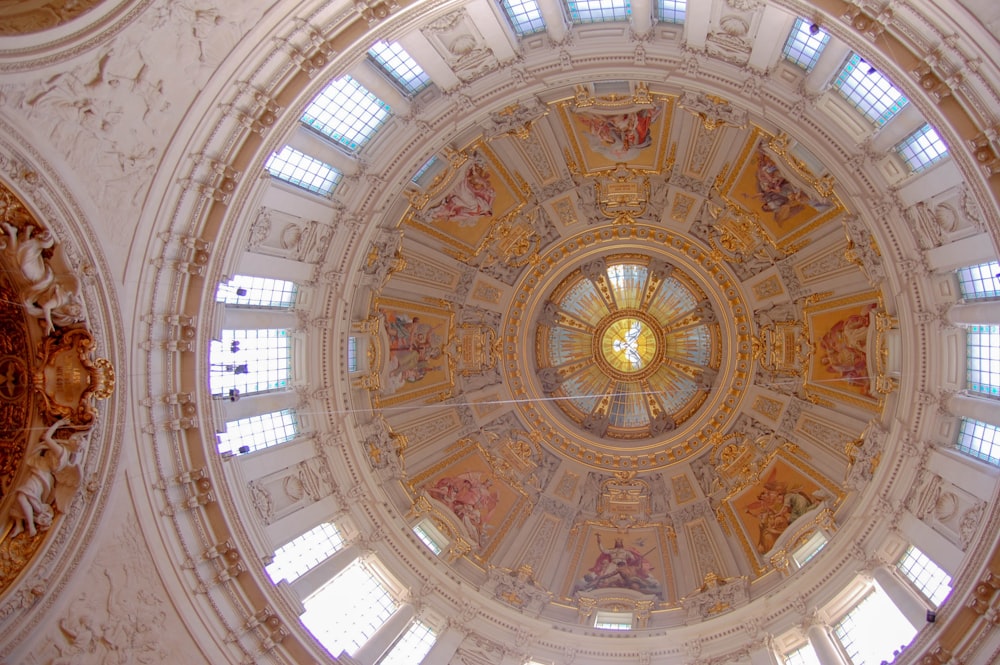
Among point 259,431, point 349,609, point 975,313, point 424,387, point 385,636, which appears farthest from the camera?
point 424,387

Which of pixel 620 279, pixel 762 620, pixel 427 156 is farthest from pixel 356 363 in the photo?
pixel 762 620

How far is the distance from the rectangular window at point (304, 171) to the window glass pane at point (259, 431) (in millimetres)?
7244

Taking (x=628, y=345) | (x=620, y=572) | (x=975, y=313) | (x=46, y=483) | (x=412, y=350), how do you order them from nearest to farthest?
(x=46, y=483) < (x=975, y=313) < (x=620, y=572) < (x=412, y=350) < (x=628, y=345)

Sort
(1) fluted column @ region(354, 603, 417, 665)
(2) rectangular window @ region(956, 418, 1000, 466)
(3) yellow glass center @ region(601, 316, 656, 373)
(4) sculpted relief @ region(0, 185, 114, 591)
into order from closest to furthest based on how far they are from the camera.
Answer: (4) sculpted relief @ region(0, 185, 114, 591)
(2) rectangular window @ region(956, 418, 1000, 466)
(1) fluted column @ region(354, 603, 417, 665)
(3) yellow glass center @ region(601, 316, 656, 373)

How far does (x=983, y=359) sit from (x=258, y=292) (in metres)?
21.1

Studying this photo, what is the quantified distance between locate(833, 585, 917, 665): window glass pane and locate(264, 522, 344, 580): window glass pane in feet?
51.9

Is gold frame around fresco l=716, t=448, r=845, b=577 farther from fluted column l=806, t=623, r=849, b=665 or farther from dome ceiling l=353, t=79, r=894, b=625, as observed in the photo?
fluted column l=806, t=623, r=849, b=665

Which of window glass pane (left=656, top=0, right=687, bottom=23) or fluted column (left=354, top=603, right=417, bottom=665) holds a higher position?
window glass pane (left=656, top=0, right=687, bottom=23)

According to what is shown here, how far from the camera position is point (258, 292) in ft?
69.2

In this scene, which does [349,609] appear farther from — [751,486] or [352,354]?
[751,486]

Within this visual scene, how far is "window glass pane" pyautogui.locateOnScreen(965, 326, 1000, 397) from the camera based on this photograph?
18562mm

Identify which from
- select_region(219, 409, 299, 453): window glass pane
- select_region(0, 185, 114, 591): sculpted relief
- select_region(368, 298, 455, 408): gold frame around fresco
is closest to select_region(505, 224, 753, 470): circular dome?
select_region(368, 298, 455, 408): gold frame around fresco

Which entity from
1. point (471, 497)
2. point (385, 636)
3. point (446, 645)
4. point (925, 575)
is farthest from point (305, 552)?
point (925, 575)

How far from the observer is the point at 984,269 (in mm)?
18250
